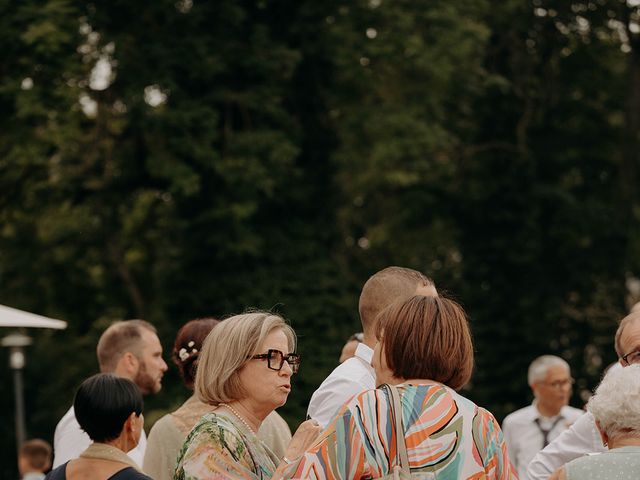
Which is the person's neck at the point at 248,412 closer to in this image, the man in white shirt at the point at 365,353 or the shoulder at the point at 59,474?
the man in white shirt at the point at 365,353

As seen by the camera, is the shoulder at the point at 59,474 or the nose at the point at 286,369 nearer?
the nose at the point at 286,369

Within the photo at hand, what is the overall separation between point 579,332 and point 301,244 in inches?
257

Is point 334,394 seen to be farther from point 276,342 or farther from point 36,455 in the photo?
point 36,455

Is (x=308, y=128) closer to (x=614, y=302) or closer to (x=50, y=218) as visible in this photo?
(x=50, y=218)

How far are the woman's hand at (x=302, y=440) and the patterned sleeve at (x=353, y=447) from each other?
11 centimetres

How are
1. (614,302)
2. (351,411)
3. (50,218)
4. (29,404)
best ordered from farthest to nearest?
(29,404) < (614,302) < (50,218) < (351,411)

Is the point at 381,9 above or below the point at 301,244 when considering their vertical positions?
above

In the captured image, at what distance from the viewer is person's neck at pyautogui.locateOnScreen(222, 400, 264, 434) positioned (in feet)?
Answer: 14.2

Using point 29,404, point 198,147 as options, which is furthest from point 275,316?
point 29,404

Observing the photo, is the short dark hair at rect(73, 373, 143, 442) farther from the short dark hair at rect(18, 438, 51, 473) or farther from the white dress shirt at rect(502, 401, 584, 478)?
the short dark hair at rect(18, 438, 51, 473)

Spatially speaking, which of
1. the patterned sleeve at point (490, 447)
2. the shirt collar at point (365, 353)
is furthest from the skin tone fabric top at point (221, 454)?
the shirt collar at point (365, 353)

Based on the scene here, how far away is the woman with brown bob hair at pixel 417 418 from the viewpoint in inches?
152

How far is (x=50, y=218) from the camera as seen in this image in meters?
22.4

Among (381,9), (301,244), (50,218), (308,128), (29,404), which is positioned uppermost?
(381,9)
